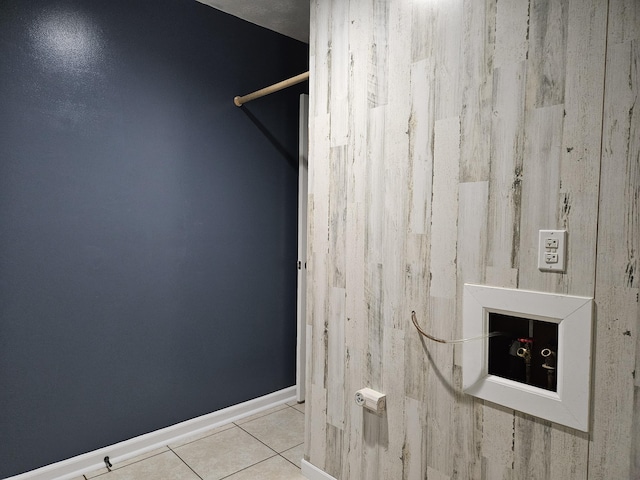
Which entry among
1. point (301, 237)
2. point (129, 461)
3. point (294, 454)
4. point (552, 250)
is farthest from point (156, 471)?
point (552, 250)

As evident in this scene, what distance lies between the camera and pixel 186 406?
8.21ft

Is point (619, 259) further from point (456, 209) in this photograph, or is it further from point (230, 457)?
point (230, 457)

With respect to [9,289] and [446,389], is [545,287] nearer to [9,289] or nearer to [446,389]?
[446,389]

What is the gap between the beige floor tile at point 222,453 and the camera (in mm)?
2162

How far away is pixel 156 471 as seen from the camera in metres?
2.13

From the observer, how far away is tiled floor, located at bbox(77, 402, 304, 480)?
211cm

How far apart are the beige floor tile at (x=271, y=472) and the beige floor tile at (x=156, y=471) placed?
25 cm

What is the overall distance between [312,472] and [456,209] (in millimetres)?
1478

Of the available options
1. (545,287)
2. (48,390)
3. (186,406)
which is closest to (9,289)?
(48,390)

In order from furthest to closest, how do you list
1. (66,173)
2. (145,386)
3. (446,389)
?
(145,386), (66,173), (446,389)

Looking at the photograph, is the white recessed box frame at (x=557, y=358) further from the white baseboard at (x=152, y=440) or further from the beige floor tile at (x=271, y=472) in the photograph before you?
the white baseboard at (x=152, y=440)

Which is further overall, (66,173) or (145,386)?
(145,386)

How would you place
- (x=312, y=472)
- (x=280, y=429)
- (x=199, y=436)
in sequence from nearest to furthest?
1. (x=312, y=472)
2. (x=199, y=436)
3. (x=280, y=429)

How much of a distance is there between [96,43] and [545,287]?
2308 millimetres
